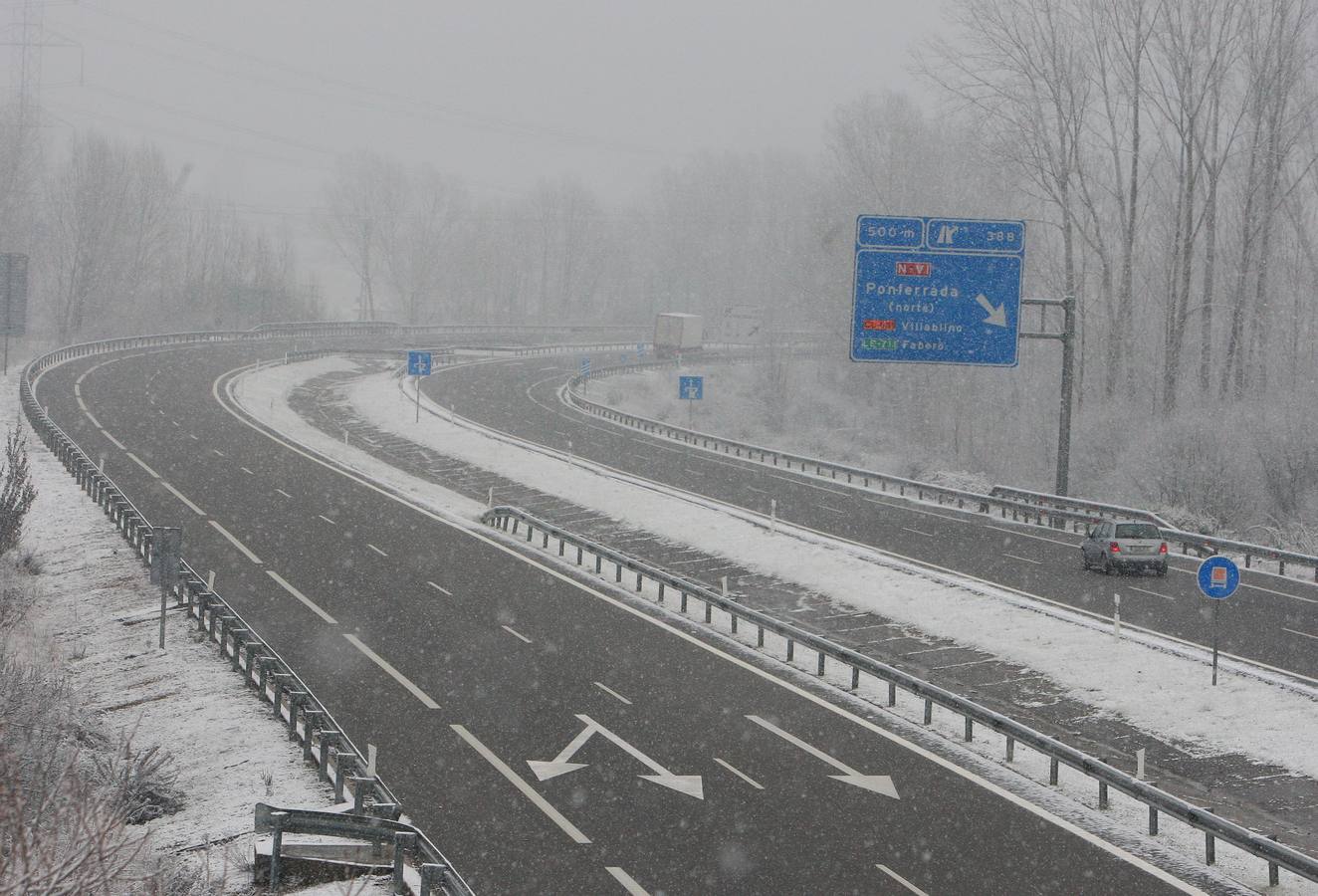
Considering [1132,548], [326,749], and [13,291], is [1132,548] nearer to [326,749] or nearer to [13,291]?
[326,749]

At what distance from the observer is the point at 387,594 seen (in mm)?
28578

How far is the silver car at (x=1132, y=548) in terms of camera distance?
3102 centimetres

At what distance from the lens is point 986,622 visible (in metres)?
27.1

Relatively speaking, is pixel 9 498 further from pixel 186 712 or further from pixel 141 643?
pixel 186 712

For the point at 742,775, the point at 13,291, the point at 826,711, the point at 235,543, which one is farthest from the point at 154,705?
the point at 13,291

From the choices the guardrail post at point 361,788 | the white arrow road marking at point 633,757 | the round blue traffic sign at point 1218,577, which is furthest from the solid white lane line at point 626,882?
the round blue traffic sign at point 1218,577

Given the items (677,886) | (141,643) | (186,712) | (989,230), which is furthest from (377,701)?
(989,230)

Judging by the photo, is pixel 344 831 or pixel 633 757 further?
pixel 633 757

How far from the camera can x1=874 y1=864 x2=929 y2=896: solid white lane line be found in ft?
45.8

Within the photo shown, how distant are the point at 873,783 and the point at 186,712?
11.0 metres

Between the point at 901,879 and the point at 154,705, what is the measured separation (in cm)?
1345

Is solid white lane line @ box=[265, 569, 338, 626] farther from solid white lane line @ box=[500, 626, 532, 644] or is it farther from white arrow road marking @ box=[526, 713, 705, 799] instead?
white arrow road marking @ box=[526, 713, 705, 799]

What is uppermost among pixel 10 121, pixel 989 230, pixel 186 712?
pixel 10 121

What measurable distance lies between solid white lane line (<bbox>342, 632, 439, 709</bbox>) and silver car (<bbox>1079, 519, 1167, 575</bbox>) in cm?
1765
